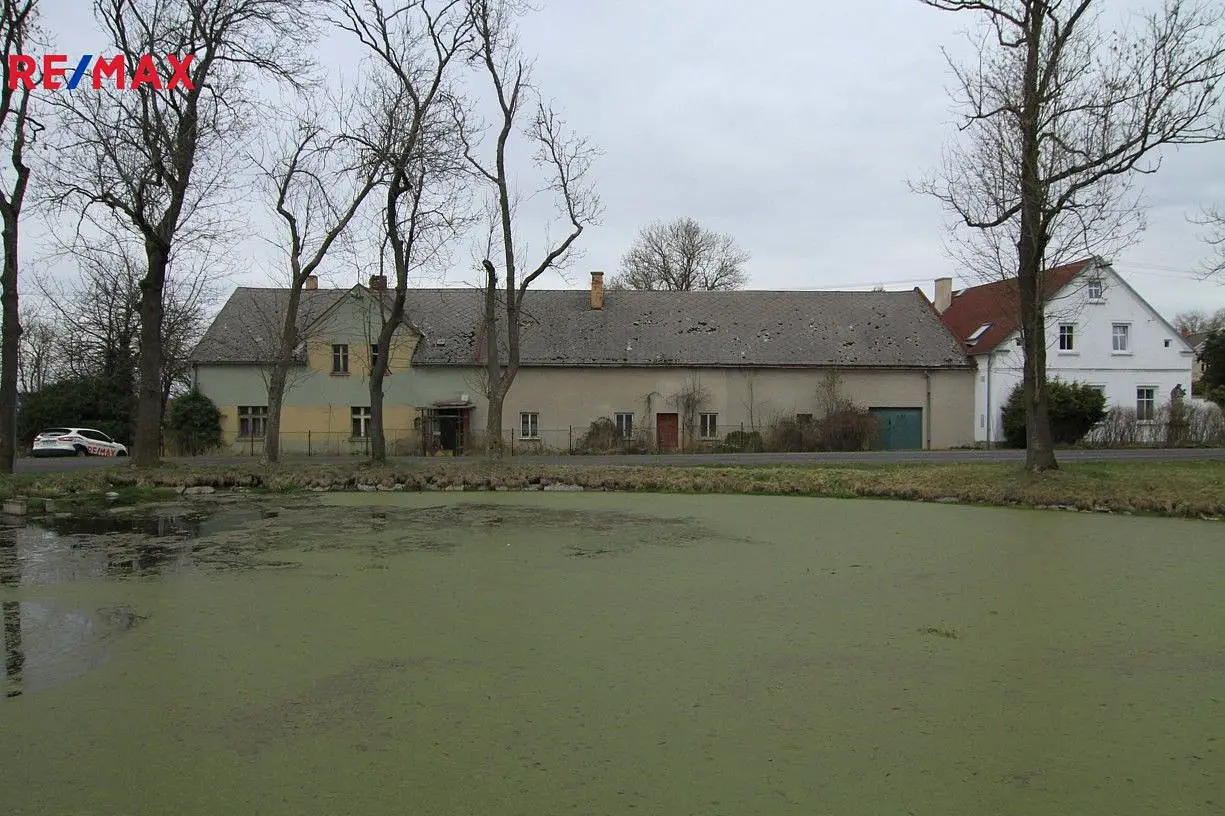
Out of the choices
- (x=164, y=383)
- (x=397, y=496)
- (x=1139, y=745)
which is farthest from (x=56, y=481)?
(x=164, y=383)

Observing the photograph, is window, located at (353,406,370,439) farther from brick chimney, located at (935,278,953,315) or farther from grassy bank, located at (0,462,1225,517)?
brick chimney, located at (935,278,953,315)

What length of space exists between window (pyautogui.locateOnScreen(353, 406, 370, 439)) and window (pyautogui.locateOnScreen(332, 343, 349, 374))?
117 cm

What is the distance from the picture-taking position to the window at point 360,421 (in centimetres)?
2534

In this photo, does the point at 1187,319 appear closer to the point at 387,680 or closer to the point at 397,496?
the point at 397,496

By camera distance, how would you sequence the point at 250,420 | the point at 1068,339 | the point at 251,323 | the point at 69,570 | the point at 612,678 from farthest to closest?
the point at 251,323 → the point at 1068,339 → the point at 250,420 → the point at 69,570 → the point at 612,678

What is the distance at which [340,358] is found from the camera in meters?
25.5

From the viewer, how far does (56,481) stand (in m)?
11.6

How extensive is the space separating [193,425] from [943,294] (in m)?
24.8

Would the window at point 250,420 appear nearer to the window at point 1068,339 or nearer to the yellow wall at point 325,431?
the yellow wall at point 325,431

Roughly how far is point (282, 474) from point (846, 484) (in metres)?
7.86

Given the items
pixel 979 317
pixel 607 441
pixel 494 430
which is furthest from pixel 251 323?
pixel 979 317

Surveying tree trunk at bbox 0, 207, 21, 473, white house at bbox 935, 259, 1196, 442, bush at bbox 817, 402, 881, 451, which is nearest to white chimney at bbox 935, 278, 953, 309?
white house at bbox 935, 259, 1196, 442

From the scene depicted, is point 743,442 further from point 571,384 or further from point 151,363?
point 151,363

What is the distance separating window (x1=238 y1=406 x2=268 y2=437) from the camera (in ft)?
81.7
